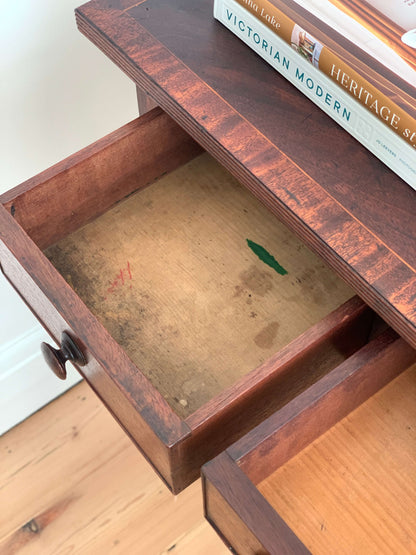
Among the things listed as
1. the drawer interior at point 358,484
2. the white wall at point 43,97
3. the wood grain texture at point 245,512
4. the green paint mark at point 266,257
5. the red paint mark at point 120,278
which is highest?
the white wall at point 43,97

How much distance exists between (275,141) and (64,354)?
0.29 meters

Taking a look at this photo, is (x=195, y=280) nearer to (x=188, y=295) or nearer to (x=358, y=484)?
(x=188, y=295)

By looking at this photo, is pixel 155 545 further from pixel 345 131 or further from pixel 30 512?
pixel 345 131

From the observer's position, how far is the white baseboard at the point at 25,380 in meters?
1.30

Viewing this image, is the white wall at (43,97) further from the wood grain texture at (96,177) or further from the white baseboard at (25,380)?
the wood grain texture at (96,177)

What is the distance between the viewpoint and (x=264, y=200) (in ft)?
2.27

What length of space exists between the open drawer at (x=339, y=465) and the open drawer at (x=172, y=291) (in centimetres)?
4

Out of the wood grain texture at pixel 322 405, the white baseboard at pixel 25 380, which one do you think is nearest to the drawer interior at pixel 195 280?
the wood grain texture at pixel 322 405

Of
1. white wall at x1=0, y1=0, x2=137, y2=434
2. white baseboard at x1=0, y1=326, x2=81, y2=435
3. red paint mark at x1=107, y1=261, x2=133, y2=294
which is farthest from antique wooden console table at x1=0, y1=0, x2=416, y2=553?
white baseboard at x1=0, y1=326, x2=81, y2=435

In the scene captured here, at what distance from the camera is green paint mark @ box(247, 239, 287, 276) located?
82 cm

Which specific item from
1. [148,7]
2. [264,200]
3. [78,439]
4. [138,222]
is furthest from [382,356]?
[78,439]

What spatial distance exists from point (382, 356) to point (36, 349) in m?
0.81

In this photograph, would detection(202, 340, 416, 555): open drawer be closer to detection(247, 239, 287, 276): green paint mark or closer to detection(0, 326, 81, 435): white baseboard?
detection(247, 239, 287, 276): green paint mark

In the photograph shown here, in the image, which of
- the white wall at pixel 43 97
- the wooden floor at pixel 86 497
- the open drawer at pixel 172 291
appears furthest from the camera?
the wooden floor at pixel 86 497
